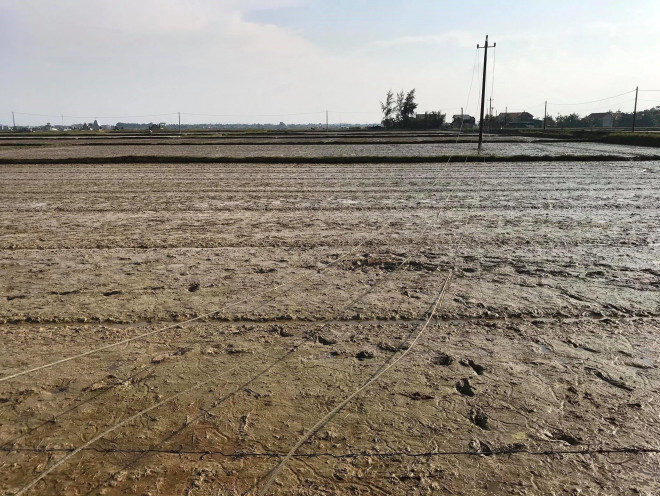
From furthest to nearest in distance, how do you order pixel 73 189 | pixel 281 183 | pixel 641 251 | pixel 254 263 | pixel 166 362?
pixel 281 183 < pixel 73 189 < pixel 641 251 < pixel 254 263 < pixel 166 362

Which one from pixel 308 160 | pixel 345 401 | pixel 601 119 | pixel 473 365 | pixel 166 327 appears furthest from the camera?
pixel 601 119

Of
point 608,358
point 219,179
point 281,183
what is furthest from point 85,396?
point 219,179

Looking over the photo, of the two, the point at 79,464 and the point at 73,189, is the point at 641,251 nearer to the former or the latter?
the point at 79,464

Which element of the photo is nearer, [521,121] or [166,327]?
[166,327]

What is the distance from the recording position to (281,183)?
1544 cm

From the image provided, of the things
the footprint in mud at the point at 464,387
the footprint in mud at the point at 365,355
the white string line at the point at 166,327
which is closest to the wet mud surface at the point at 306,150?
the white string line at the point at 166,327

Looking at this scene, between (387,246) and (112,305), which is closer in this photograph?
(112,305)

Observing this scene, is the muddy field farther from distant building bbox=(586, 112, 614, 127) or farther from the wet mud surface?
distant building bbox=(586, 112, 614, 127)

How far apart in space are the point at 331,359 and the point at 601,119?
152 meters

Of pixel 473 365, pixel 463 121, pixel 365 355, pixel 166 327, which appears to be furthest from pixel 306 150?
pixel 463 121

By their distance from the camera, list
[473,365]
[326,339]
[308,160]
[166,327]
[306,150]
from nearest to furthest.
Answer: [473,365]
[326,339]
[166,327]
[308,160]
[306,150]

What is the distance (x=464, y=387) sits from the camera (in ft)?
11.7

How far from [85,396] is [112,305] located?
5.97ft

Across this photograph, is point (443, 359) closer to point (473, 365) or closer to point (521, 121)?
point (473, 365)
